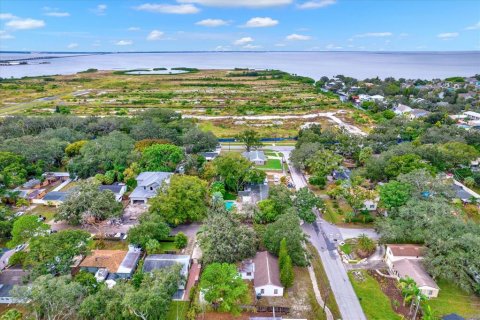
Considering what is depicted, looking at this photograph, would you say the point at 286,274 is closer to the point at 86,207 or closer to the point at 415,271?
the point at 415,271

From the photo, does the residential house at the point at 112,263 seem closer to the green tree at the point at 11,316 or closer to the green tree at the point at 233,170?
the green tree at the point at 11,316

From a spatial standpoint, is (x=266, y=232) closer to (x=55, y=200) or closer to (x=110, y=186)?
(x=110, y=186)

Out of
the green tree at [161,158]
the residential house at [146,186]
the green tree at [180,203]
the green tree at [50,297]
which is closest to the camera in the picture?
the green tree at [50,297]

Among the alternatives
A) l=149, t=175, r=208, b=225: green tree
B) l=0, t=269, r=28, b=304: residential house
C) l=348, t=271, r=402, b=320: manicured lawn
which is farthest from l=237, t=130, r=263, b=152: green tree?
l=0, t=269, r=28, b=304: residential house

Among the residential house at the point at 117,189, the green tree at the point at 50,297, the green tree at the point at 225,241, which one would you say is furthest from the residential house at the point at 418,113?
the green tree at the point at 50,297

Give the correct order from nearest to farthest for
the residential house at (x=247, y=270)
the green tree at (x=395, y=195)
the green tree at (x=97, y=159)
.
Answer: the residential house at (x=247, y=270) < the green tree at (x=395, y=195) < the green tree at (x=97, y=159)

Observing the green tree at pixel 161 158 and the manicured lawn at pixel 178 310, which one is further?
the green tree at pixel 161 158
